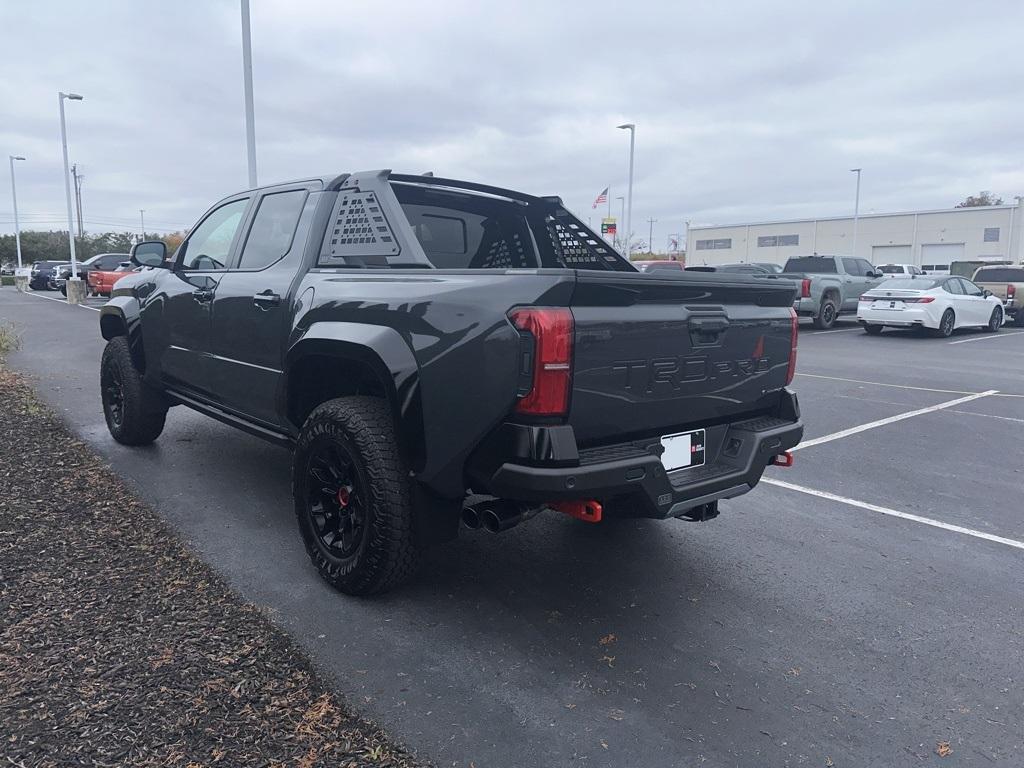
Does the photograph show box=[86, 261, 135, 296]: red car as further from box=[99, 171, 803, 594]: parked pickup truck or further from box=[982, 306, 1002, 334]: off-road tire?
box=[982, 306, 1002, 334]: off-road tire

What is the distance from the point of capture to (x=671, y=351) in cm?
312

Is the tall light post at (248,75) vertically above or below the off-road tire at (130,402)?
above

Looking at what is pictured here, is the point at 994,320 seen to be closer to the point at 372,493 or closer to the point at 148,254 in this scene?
the point at 148,254

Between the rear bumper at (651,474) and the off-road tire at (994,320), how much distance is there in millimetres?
18451

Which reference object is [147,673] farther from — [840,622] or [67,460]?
[67,460]

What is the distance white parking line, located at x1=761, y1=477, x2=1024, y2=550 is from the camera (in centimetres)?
450

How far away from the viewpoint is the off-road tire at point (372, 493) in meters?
3.19

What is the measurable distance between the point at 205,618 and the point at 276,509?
155cm

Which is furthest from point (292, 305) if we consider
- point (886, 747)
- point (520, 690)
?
point (886, 747)

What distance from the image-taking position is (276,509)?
185 inches

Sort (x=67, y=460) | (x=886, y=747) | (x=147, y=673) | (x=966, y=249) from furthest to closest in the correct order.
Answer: (x=966, y=249)
(x=67, y=460)
(x=147, y=673)
(x=886, y=747)

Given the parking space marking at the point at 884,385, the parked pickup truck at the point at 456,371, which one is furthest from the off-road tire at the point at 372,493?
the parking space marking at the point at 884,385

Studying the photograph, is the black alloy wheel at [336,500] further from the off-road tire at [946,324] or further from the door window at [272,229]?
the off-road tire at [946,324]

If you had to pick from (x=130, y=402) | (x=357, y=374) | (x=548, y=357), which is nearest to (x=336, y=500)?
(x=357, y=374)
